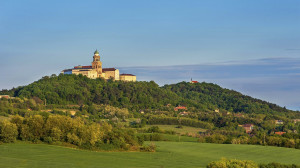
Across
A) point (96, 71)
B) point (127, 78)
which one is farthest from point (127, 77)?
point (96, 71)

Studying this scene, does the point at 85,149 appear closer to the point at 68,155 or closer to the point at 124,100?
the point at 68,155

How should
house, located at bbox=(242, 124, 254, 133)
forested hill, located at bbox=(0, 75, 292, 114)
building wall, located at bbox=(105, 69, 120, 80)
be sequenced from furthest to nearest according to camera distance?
building wall, located at bbox=(105, 69, 120, 80)
forested hill, located at bbox=(0, 75, 292, 114)
house, located at bbox=(242, 124, 254, 133)

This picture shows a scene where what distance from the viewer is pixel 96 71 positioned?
166375 mm

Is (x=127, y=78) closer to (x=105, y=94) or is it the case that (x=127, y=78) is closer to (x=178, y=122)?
(x=105, y=94)

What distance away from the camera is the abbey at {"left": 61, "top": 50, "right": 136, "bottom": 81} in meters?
164

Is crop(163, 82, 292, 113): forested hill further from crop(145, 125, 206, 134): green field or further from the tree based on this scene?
the tree

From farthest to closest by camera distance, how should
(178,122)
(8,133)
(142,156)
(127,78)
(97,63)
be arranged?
(127,78), (97,63), (178,122), (8,133), (142,156)

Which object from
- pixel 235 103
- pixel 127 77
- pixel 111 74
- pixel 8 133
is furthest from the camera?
pixel 235 103

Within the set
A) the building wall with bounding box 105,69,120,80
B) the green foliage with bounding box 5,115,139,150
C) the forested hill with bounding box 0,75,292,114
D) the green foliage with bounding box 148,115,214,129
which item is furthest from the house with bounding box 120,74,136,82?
the green foliage with bounding box 5,115,139,150

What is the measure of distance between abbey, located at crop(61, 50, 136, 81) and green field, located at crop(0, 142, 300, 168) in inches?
3778

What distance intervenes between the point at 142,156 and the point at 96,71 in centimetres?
11274

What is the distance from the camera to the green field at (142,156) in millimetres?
45531

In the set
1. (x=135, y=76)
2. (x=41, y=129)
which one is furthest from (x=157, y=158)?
(x=135, y=76)

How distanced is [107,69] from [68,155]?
122 m
